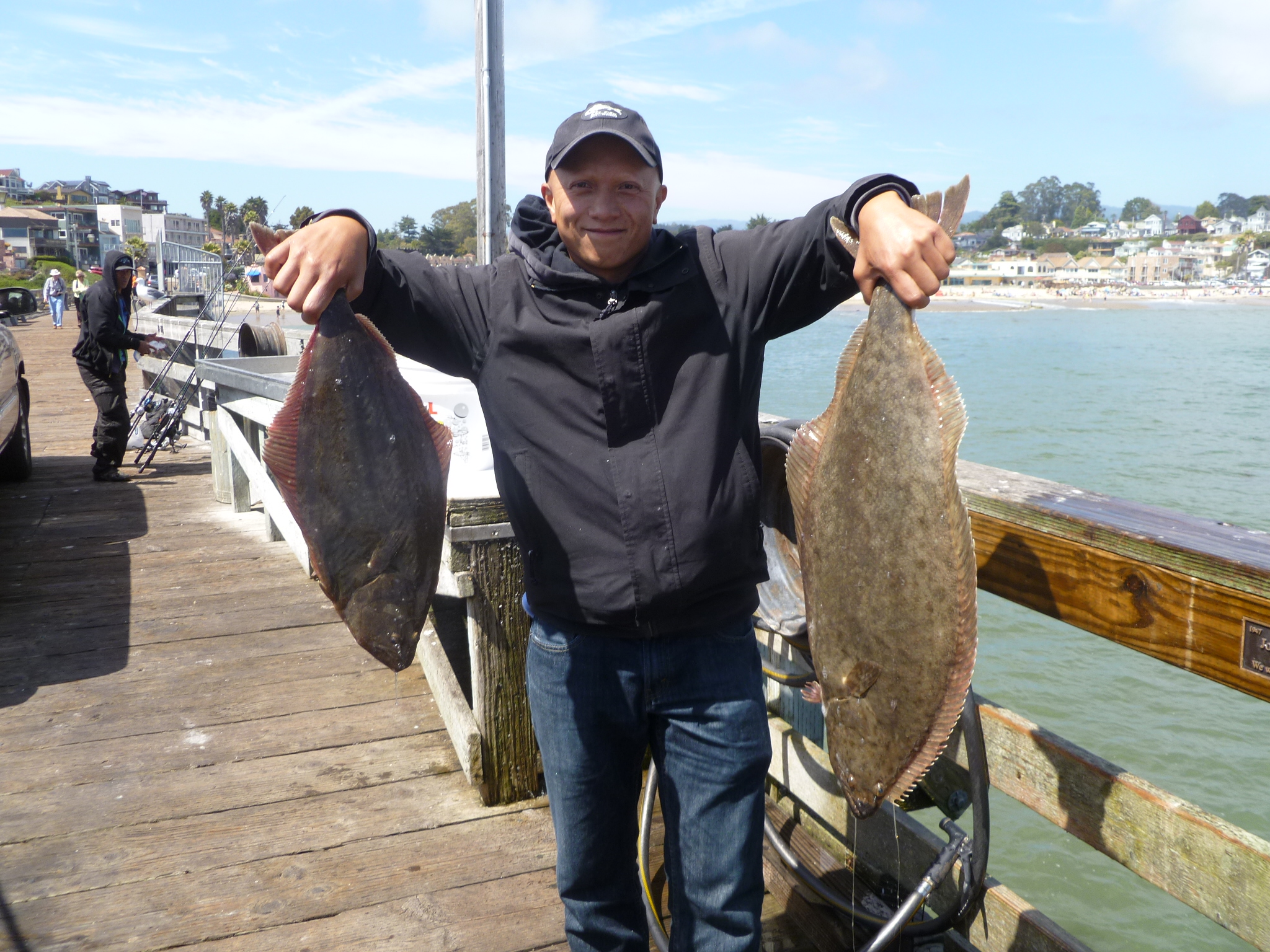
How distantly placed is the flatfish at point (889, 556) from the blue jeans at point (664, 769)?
31 cm

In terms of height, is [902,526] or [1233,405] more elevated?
[902,526]

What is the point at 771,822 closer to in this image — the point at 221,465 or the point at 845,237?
the point at 845,237

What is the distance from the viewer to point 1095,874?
23.7ft

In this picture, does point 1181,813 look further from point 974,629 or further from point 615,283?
point 615,283

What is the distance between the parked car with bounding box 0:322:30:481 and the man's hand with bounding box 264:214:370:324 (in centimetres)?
687

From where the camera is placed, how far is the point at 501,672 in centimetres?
357

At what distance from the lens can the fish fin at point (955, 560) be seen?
1.70m

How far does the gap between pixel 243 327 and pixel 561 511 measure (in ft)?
29.9

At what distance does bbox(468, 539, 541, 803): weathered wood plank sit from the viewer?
3.48 m

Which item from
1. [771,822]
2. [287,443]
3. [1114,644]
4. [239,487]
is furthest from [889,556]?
[1114,644]

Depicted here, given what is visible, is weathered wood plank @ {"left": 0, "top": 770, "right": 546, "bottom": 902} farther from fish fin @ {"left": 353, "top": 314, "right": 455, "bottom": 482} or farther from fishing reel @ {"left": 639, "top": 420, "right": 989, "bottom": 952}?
fish fin @ {"left": 353, "top": 314, "right": 455, "bottom": 482}

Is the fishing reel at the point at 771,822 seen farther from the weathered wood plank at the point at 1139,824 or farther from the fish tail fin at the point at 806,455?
the fish tail fin at the point at 806,455

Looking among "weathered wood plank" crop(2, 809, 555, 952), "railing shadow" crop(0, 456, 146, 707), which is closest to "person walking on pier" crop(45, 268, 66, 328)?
"railing shadow" crop(0, 456, 146, 707)

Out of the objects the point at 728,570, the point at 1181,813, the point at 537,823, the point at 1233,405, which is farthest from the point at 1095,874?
the point at 1233,405
